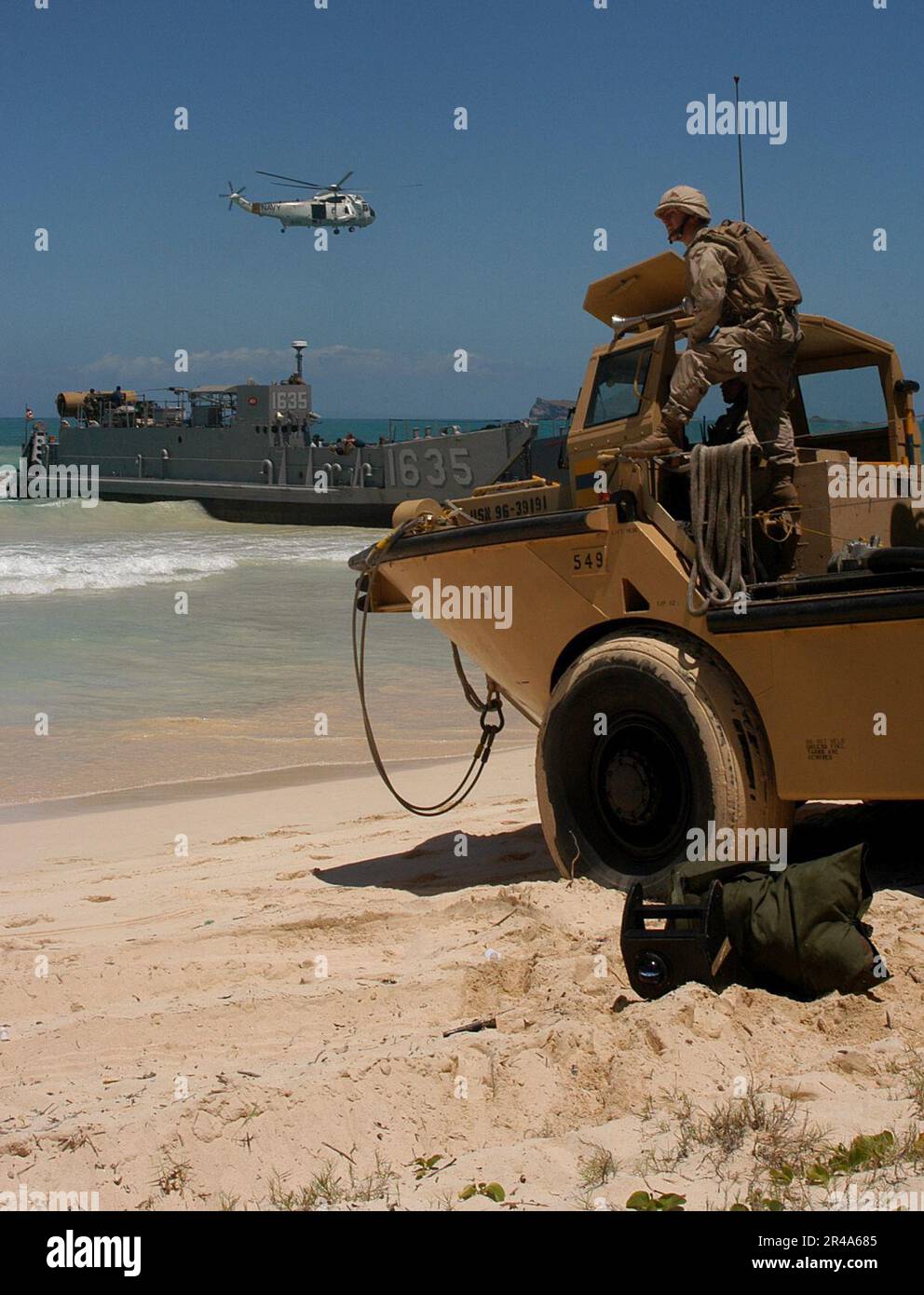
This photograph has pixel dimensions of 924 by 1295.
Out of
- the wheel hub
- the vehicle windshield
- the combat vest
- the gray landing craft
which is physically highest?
the gray landing craft

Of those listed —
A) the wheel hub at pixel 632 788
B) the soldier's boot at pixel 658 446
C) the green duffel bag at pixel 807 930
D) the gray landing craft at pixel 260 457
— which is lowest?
the green duffel bag at pixel 807 930

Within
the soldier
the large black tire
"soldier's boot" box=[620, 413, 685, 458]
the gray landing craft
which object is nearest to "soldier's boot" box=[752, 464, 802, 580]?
the soldier

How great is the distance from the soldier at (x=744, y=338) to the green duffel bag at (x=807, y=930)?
175 cm

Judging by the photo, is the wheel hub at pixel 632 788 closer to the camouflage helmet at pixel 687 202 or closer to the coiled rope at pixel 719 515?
the coiled rope at pixel 719 515

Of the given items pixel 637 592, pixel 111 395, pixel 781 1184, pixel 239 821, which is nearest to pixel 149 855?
pixel 239 821

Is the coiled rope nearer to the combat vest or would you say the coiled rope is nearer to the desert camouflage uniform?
the desert camouflage uniform

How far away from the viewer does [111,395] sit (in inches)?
1781

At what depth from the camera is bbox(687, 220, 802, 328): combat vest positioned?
569cm

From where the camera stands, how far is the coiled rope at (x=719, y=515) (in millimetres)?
5379

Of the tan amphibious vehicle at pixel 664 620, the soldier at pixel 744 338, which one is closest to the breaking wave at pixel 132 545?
the tan amphibious vehicle at pixel 664 620

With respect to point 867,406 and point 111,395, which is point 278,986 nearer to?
point 867,406

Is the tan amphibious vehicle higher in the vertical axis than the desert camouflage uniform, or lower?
lower

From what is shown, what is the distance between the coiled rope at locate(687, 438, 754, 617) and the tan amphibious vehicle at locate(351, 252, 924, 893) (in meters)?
0.08

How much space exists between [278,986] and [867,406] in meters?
3.78
